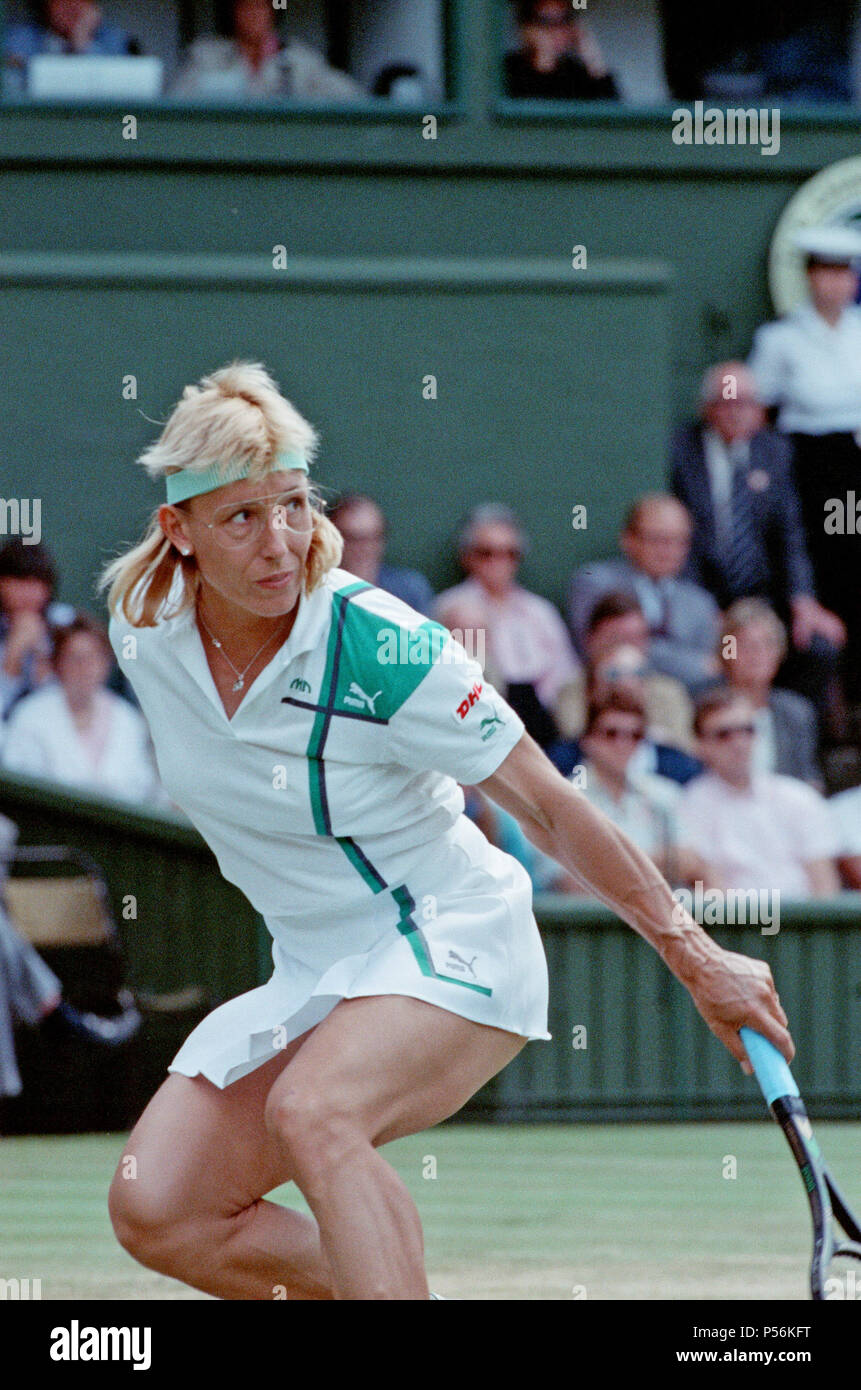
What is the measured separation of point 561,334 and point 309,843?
23.3 ft

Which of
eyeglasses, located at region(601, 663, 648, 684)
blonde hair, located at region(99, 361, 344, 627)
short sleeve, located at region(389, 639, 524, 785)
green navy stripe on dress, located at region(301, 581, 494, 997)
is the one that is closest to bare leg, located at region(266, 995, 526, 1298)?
green navy stripe on dress, located at region(301, 581, 494, 997)

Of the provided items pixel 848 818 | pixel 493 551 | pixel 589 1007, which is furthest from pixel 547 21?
pixel 589 1007

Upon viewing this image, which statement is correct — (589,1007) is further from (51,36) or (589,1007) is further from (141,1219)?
(51,36)

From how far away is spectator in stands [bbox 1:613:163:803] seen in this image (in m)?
8.68

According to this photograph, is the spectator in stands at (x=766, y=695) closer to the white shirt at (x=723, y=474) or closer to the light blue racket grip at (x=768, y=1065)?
the white shirt at (x=723, y=474)

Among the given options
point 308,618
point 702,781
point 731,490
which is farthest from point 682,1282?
point 731,490

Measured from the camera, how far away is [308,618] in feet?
12.8

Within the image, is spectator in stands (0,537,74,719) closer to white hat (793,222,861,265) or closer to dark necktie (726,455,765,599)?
dark necktie (726,455,765,599)

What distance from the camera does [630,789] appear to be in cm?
850

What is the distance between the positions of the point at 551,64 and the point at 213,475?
8.03m

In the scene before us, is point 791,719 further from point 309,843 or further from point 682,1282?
point 309,843

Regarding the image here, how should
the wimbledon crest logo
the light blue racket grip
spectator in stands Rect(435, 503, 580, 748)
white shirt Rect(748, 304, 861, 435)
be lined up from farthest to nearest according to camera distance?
the wimbledon crest logo → white shirt Rect(748, 304, 861, 435) → spectator in stands Rect(435, 503, 580, 748) → the light blue racket grip

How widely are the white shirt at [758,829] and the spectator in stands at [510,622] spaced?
644 mm

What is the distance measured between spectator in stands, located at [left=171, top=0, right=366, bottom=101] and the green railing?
158 inches
